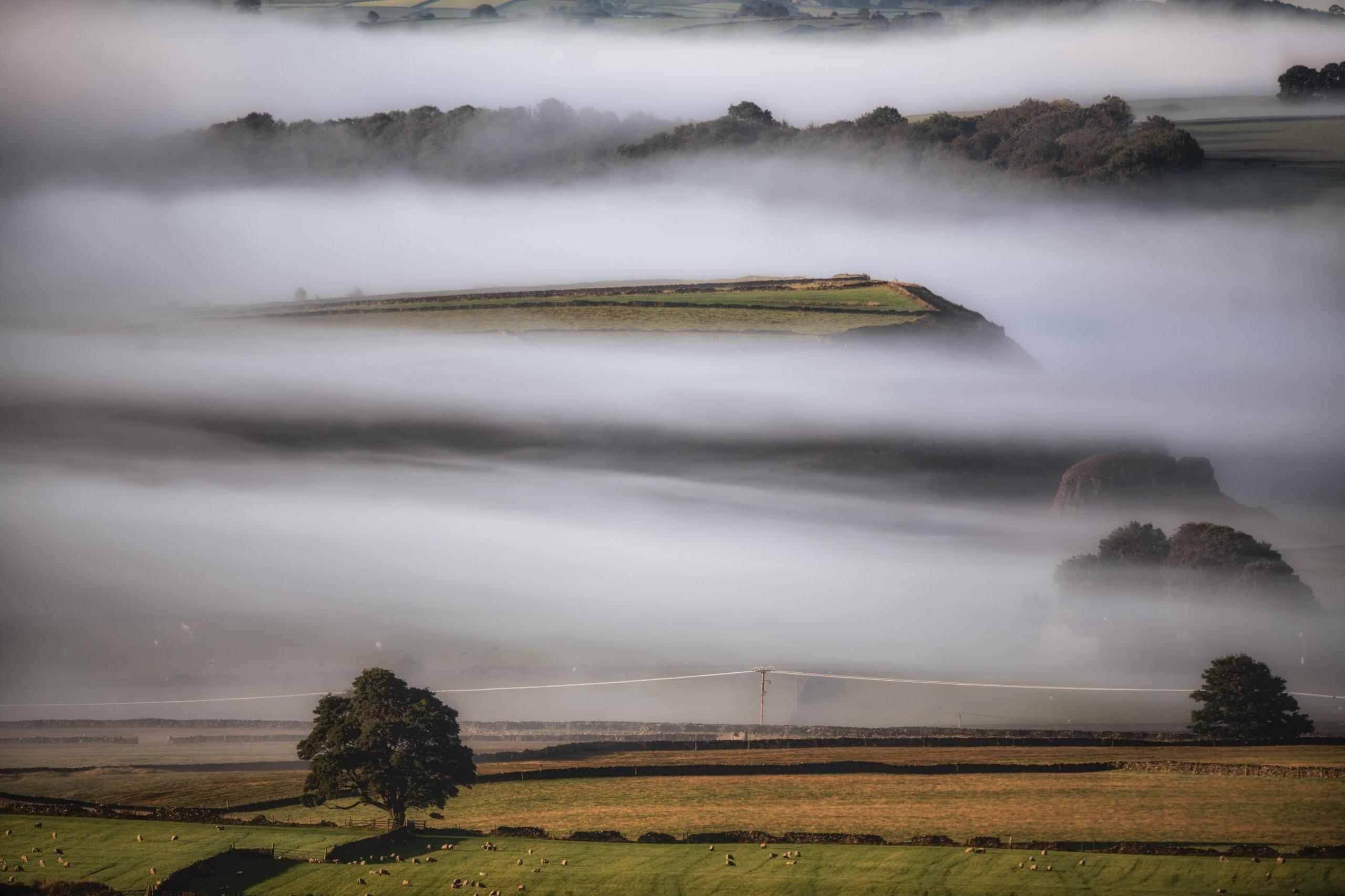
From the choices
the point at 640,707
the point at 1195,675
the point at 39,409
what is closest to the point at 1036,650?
the point at 1195,675

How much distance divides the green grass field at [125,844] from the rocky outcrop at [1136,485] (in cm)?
10570

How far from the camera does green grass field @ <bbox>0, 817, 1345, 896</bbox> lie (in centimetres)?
7094

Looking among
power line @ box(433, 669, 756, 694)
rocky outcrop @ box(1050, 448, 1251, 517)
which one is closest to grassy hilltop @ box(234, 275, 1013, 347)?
rocky outcrop @ box(1050, 448, 1251, 517)

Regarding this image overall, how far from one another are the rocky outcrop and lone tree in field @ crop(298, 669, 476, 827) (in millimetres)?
96454

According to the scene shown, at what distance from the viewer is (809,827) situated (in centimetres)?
8450

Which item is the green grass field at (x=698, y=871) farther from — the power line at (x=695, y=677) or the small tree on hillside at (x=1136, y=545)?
the small tree on hillside at (x=1136, y=545)

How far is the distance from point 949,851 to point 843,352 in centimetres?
10899

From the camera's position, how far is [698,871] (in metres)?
75.1

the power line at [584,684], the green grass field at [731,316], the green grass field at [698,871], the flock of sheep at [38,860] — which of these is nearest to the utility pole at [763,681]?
the power line at [584,684]

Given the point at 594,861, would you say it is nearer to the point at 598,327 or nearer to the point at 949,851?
the point at 949,851

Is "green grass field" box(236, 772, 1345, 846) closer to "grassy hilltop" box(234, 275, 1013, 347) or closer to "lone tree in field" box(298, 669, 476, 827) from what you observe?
"lone tree in field" box(298, 669, 476, 827)

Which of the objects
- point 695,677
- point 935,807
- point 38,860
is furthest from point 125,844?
point 695,677

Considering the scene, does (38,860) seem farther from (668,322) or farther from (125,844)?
(668,322)

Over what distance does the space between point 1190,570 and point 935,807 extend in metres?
66.2
